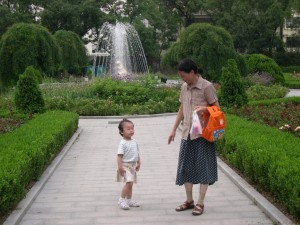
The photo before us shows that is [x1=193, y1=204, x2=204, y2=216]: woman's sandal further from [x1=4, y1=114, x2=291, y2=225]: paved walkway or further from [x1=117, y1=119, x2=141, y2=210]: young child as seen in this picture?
[x1=117, y1=119, x2=141, y2=210]: young child

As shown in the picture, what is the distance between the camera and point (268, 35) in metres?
48.4

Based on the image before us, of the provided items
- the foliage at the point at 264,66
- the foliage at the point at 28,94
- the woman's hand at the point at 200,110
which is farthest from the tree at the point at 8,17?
the woman's hand at the point at 200,110

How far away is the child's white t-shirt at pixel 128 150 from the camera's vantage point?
5988 mm

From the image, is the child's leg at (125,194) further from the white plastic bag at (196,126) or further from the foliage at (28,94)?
the foliage at (28,94)

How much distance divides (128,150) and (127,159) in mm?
109

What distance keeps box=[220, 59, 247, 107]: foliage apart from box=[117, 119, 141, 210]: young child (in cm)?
952

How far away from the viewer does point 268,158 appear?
20.2ft

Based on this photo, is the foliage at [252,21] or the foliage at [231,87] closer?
the foliage at [231,87]

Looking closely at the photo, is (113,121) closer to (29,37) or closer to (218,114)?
(218,114)

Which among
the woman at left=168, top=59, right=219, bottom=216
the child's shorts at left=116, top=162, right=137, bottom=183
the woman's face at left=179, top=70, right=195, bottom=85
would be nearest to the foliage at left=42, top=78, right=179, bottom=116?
the child's shorts at left=116, top=162, right=137, bottom=183

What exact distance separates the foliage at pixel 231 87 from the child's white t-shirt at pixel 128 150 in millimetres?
9543

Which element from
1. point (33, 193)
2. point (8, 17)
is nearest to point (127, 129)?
point (33, 193)

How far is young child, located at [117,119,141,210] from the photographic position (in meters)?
5.97

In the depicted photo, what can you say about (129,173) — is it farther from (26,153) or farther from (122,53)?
(122,53)
